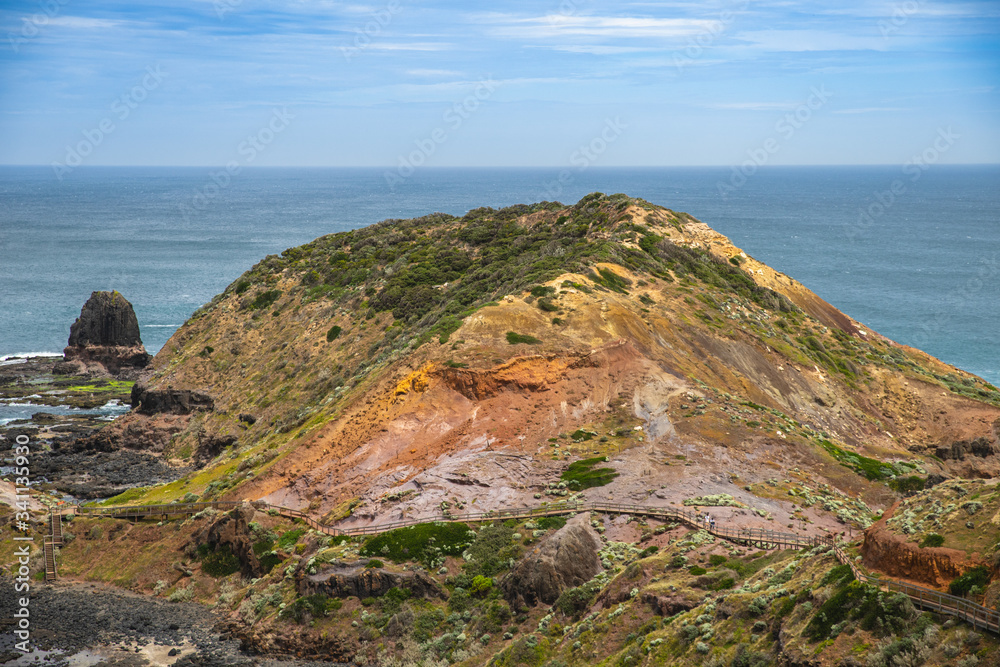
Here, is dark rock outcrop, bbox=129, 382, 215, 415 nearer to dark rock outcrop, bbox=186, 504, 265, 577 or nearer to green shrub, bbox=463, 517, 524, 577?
dark rock outcrop, bbox=186, 504, 265, 577

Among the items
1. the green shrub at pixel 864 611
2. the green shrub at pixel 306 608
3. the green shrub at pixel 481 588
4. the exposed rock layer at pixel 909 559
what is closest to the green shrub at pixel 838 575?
the green shrub at pixel 864 611

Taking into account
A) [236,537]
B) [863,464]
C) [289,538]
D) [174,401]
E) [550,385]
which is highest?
[550,385]

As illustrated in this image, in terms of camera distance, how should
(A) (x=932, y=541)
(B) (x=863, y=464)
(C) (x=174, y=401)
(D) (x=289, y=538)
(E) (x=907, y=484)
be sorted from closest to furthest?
(A) (x=932, y=541) → (D) (x=289, y=538) → (E) (x=907, y=484) → (B) (x=863, y=464) → (C) (x=174, y=401)

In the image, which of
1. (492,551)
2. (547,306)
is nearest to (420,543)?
(492,551)

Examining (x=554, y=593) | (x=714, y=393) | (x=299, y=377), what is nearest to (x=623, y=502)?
(x=554, y=593)

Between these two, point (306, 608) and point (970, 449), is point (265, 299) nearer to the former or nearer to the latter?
point (306, 608)

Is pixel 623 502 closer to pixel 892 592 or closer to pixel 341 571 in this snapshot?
pixel 341 571

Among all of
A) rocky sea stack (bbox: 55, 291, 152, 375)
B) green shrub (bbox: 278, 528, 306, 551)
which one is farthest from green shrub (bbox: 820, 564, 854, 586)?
rocky sea stack (bbox: 55, 291, 152, 375)
